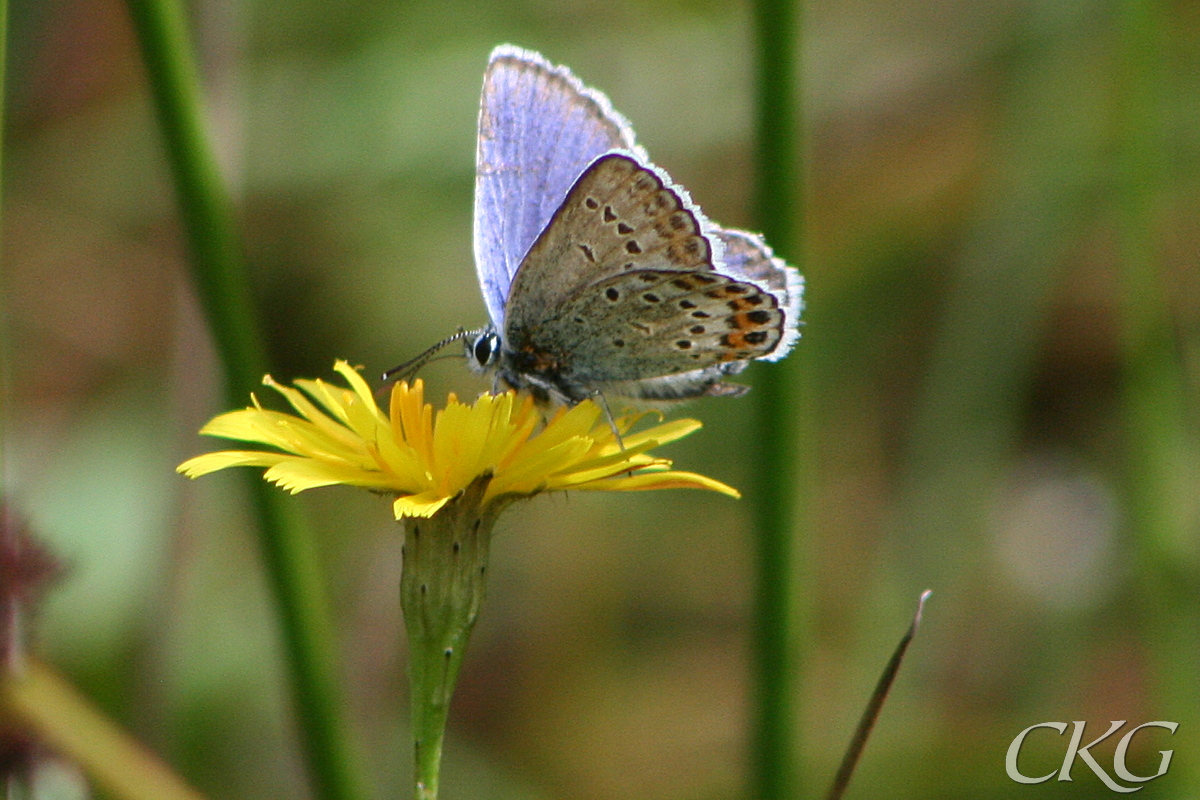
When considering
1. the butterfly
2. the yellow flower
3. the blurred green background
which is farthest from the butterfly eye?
the blurred green background

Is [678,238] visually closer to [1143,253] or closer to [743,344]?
[743,344]

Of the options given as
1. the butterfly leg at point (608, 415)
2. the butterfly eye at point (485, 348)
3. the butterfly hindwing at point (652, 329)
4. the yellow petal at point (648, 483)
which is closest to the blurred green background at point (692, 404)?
the butterfly eye at point (485, 348)

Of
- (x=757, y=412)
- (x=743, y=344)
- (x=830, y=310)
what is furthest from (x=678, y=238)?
(x=830, y=310)

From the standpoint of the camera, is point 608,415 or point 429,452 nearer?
point 429,452

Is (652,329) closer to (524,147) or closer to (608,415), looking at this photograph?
(608,415)

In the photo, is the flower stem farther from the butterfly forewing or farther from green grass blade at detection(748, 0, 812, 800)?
the butterfly forewing

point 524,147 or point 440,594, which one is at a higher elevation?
point 524,147

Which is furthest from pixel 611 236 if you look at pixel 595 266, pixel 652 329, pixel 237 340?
pixel 237 340
